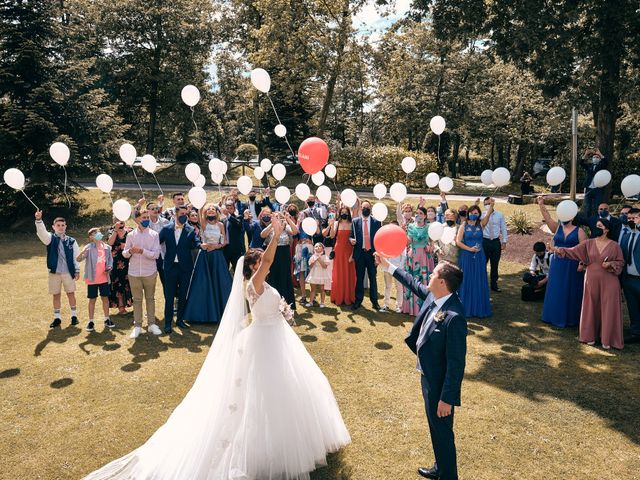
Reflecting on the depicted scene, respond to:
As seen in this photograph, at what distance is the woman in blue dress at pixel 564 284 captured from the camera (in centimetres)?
832

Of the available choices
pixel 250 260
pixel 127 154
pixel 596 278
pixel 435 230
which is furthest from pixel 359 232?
pixel 250 260

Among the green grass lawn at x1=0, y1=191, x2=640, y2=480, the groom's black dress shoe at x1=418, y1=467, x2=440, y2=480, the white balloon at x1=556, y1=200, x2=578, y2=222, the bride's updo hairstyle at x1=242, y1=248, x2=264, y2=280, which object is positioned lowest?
the groom's black dress shoe at x1=418, y1=467, x2=440, y2=480

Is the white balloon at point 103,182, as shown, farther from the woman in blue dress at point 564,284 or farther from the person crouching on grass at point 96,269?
the woman in blue dress at point 564,284

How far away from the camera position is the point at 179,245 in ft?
28.2

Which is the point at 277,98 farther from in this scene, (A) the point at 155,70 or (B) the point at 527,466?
(B) the point at 527,466

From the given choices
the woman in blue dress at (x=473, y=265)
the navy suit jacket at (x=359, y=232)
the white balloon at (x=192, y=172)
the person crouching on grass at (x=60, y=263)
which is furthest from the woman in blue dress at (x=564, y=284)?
the person crouching on grass at (x=60, y=263)

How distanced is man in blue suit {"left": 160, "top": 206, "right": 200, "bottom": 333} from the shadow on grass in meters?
5.28

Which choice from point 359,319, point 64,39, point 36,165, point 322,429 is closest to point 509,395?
point 322,429

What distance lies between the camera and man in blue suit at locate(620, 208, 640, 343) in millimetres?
7684

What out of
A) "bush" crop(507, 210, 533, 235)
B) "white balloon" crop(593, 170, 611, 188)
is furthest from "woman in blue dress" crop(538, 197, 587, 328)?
"bush" crop(507, 210, 533, 235)

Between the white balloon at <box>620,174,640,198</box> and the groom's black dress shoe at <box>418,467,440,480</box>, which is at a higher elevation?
the white balloon at <box>620,174,640,198</box>

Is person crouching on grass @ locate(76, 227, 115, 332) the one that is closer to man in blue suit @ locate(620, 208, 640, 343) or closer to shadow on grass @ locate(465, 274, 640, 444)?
shadow on grass @ locate(465, 274, 640, 444)

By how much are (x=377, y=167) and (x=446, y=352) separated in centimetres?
2316

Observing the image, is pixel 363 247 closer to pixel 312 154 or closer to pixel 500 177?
pixel 500 177
